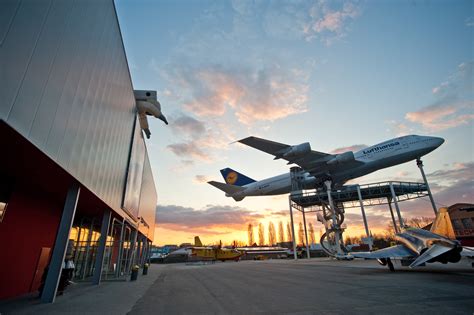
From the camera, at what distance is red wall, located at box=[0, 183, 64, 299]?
8.27 metres

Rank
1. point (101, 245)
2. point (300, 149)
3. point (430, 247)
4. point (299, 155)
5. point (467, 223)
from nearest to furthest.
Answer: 1. point (430, 247)
2. point (101, 245)
3. point (300, 149)
4. point (299, 155)
5. point (467, 223)

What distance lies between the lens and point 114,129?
36.5ft

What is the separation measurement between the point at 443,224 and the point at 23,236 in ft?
66.7

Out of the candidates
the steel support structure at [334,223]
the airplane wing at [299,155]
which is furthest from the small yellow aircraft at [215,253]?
the airplane wing at [299,155]

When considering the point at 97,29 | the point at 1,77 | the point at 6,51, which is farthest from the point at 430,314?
the point at 97,29

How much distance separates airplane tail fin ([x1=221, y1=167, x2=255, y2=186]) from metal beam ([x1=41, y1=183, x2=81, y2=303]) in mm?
42005

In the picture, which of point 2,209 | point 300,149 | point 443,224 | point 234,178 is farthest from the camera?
point 234,178

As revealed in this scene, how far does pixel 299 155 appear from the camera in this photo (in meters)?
27.7

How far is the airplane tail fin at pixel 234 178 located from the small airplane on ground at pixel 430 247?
121 feet

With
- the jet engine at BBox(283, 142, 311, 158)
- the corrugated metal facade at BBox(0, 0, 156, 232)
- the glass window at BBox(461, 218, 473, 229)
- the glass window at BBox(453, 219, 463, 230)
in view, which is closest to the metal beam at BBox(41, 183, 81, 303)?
the corrugated metal facade at BBox(0, 0, 156, 232)

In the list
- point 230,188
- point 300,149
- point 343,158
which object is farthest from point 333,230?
point 230,188

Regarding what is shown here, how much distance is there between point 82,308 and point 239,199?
39.9 meters

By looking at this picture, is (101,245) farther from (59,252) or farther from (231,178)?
Answer: (231,178)

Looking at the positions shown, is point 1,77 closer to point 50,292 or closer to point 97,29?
point 97,29
